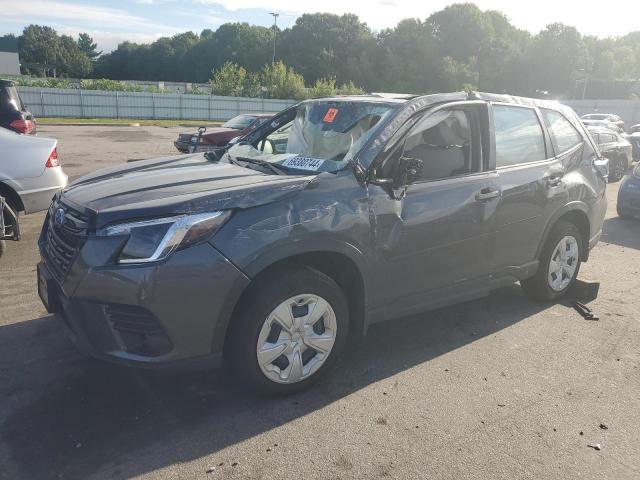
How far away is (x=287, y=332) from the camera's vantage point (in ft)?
10.6

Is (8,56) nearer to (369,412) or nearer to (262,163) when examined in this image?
(262,163)

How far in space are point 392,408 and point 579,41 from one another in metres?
92.5

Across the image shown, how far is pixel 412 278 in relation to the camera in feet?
12.3

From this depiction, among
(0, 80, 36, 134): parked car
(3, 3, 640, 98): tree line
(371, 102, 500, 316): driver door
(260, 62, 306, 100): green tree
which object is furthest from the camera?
(3, 3, 640, 98): tree line

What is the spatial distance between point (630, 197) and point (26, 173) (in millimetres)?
8753

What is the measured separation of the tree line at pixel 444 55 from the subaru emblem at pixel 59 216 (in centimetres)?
6517

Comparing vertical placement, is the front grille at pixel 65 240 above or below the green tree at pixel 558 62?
below

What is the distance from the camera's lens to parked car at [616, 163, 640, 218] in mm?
8938

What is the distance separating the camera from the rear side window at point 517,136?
14.1 ft

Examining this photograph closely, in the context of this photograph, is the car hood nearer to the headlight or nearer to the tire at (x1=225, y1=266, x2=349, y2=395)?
the headlight

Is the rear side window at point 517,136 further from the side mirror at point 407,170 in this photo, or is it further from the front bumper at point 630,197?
the front bumper at point 630,197

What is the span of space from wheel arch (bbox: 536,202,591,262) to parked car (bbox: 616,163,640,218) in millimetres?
4491

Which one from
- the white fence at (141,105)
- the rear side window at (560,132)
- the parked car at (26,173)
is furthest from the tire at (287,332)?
the white fence at (141,105)

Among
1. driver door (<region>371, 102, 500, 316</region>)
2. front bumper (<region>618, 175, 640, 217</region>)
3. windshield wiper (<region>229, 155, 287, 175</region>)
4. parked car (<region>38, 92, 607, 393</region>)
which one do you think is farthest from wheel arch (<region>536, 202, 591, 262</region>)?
front bumper (<region>618, 175, 640, 217</region>)
